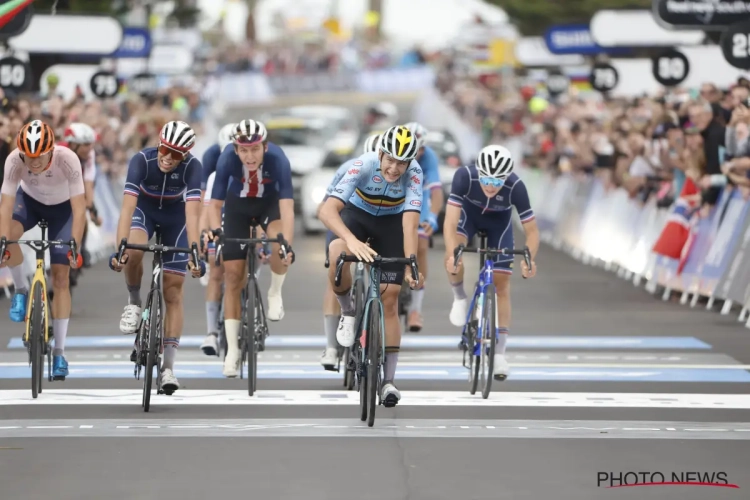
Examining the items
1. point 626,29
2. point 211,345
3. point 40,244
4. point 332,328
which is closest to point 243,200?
point 332,328

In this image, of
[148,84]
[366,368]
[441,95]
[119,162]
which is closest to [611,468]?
[366,368]

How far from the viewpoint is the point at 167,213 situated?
41.0 ft

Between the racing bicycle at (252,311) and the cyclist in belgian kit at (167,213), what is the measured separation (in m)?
0.33

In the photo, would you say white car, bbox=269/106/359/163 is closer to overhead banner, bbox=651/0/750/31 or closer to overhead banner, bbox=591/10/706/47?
overhead banner, bbox=591/10/706/47

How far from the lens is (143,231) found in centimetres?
1249

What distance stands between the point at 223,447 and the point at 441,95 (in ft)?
228

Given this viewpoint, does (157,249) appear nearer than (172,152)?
Yes

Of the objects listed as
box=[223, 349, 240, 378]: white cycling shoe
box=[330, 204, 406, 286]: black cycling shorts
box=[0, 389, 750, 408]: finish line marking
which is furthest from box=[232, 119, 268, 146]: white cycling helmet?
box=[0, 389, 750, 408]: finish line marking

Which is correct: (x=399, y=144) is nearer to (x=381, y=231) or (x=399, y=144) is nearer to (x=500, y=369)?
(x=381, y=231)

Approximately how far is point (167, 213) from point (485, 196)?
2383 millimetres

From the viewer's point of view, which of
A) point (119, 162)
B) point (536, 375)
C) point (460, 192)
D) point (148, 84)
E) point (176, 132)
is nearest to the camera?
point (176, 132)

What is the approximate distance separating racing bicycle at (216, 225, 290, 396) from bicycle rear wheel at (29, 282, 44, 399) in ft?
4.22

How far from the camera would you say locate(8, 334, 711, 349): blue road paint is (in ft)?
52.7

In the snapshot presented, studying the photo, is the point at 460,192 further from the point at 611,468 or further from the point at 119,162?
the point at 119,162
